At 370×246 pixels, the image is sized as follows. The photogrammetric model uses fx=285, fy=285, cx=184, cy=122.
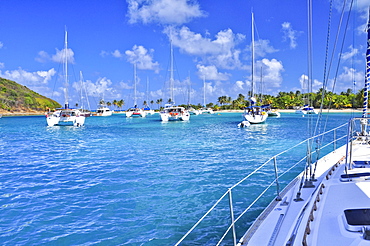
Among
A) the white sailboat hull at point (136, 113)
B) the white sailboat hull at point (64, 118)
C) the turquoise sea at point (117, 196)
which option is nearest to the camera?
the turquoise sea at point (117, 196)

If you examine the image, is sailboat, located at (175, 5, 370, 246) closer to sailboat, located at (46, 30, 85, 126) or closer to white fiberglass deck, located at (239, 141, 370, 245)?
white fiberglass deck, located at (239, 141, 370, 245)

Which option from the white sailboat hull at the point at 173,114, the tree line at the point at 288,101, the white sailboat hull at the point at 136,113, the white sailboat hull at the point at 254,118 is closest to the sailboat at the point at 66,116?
the white sailboat hull at the point at 173,114

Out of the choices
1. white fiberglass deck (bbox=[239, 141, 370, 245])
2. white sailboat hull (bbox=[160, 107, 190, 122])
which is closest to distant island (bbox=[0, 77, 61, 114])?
white sailboat hull (bbox=[160, 107, 190, 122])

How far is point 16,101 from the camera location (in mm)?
132500

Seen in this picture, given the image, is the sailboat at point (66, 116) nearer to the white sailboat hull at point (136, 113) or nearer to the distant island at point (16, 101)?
the white sailboat hull at point (136, 113)

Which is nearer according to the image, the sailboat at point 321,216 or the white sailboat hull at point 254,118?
the sailboat at point 321,216

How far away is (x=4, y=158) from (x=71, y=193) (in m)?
10.1

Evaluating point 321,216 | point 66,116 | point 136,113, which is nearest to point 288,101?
point 136,113

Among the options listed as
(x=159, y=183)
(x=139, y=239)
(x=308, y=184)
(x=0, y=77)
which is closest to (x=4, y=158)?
(x=159, y=183)

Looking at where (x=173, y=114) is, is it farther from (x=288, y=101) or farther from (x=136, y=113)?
(x=288, y=101)

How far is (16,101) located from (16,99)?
5.06 feet

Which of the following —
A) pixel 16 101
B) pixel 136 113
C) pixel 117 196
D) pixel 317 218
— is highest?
pixel 16 101

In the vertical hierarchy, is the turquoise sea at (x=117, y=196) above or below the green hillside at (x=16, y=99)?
below

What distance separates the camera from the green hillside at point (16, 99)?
417ft
